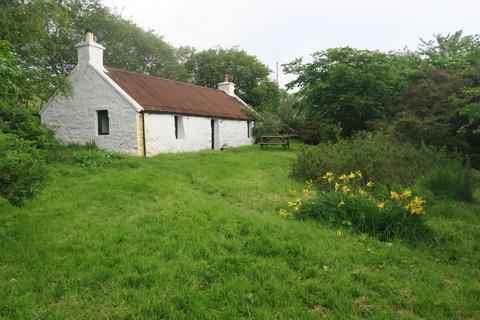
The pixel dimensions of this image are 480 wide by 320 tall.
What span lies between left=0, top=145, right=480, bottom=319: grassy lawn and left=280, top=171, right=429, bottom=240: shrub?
1.09 feet

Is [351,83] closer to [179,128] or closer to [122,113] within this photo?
[179,128]

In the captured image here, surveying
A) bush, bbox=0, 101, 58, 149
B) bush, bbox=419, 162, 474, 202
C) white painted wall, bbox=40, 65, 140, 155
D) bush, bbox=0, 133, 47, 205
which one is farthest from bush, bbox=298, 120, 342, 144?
bush, bbox=0, 133, 47, 205

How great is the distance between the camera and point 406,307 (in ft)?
13.8

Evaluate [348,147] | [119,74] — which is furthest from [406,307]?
[119,74]

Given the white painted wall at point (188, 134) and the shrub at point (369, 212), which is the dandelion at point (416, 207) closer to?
the shrub at point (369, 212)

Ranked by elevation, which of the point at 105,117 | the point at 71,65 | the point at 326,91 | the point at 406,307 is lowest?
the point at 406,307

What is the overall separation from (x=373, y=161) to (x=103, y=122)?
1292cm

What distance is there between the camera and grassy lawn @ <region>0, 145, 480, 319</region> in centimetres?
412

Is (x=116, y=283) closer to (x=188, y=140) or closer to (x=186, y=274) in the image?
(x=186, y=274)

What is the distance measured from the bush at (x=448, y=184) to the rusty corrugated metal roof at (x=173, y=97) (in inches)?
478

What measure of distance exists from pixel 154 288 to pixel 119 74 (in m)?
16.5

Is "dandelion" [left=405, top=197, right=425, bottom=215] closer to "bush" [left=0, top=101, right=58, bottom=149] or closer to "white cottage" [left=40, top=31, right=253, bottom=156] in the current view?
"bush" [left=0, top=101, right=58, bottom=149]

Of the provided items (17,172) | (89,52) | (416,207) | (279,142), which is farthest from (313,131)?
(17,172)

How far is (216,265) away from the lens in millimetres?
5016
